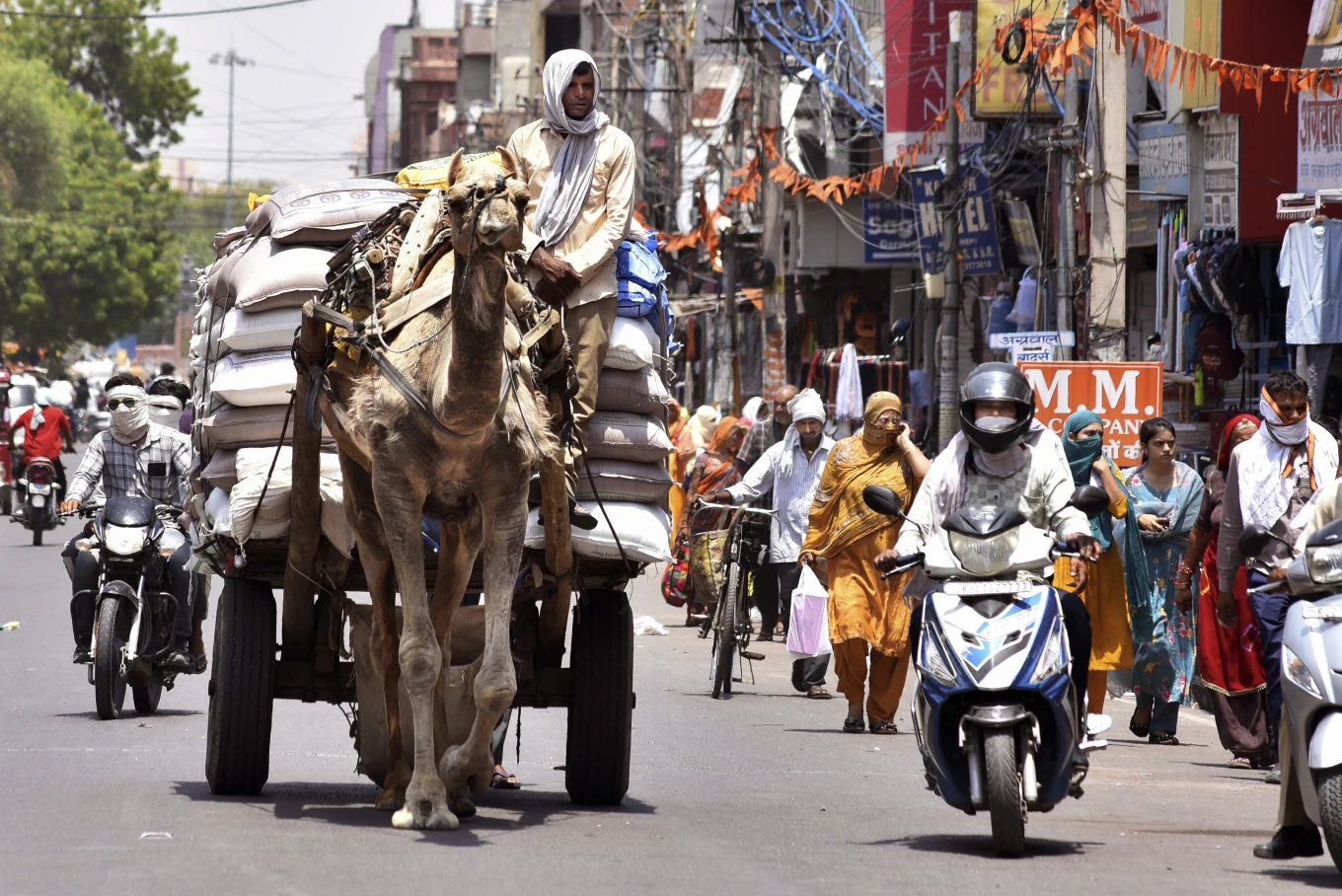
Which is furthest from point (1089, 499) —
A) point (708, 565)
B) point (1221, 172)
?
point (1221, 172)

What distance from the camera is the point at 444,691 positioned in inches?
326

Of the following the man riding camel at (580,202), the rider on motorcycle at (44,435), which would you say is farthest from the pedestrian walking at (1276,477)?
the rider on motorcycle at (44,435)

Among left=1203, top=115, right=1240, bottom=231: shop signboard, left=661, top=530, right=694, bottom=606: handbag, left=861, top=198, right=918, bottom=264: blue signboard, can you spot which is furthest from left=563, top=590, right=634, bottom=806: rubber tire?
left=861, top=198, right=918, bottom=264: blue signboard

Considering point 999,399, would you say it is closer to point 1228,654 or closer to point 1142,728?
point 1228,654

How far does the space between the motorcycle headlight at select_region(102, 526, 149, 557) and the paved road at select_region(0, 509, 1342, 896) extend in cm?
97

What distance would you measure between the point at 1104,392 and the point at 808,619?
Result: 295 cm

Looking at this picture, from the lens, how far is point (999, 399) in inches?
319

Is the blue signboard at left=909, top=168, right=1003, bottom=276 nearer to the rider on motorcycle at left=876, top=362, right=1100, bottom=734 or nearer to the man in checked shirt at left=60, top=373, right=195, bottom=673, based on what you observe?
the man in checked shirt at left=60, top=373, right=195, bottom=673

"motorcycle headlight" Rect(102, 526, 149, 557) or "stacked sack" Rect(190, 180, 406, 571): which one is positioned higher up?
"stacked sack" Rect(190, 180, 406, 571)

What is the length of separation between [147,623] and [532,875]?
570 centimetres

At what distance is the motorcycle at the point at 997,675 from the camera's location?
24.4 feet

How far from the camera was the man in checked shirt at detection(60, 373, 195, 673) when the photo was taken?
479 inches

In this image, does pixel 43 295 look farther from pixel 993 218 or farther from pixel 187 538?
pixel 187 538

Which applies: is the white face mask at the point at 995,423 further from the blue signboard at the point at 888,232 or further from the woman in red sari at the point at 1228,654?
the blue signboard at the point at 888,232
